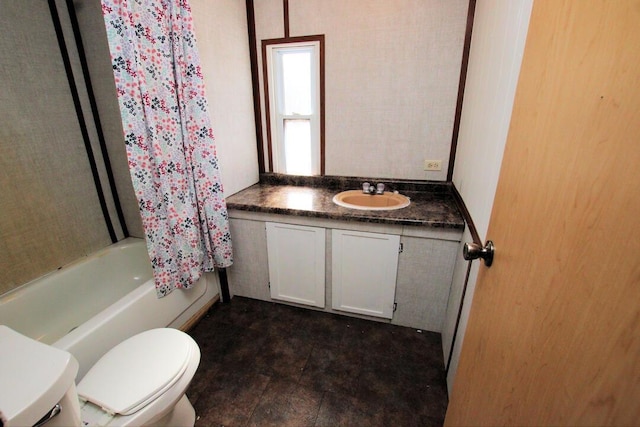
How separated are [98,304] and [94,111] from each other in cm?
128

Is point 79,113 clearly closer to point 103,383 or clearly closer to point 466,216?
point 103,383

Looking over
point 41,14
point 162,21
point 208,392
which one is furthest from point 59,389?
→ point 41,14

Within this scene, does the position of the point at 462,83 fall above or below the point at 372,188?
above

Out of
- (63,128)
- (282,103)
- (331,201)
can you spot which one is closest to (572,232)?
(331,201)

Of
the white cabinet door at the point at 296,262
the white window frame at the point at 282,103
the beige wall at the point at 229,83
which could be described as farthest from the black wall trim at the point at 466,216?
the beige wall at the point at 229,83

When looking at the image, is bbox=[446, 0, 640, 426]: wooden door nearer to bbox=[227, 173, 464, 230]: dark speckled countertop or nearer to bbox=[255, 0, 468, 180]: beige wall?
bbox=[227, 173, 464, 230]: dark speckled countertop

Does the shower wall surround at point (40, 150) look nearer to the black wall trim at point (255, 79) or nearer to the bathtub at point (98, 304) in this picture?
the bathtub at point (98, 304)

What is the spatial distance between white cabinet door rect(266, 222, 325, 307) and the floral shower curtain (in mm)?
387

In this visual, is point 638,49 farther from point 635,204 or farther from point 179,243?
point 179,243

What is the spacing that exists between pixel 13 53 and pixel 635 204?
2370 millimetres

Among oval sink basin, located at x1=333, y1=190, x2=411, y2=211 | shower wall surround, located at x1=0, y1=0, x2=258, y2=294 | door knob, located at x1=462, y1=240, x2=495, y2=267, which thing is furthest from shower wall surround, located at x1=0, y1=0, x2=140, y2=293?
door knob, located at x1=462, y1=240, x2=495, y2=267

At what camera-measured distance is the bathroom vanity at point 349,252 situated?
1.67 meters

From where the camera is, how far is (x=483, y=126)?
129 cm

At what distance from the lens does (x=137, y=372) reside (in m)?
1.08
